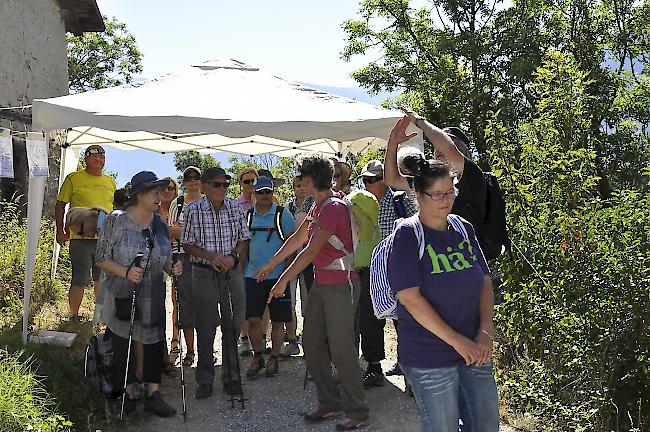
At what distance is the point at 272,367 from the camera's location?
6.83 meters

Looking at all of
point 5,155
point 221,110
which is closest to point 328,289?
point 221,110

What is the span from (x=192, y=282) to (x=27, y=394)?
189 centimetres

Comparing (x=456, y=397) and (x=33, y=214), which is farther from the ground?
(x=33, y=214)

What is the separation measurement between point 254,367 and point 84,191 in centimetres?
265

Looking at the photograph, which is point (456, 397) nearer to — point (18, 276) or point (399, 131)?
point (399, 131)

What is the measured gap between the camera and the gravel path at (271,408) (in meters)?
5.45

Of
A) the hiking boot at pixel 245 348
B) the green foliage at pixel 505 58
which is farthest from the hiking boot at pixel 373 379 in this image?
the green foliage at pixel 505 58

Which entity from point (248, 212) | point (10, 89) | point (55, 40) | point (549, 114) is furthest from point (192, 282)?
point (55, 40)

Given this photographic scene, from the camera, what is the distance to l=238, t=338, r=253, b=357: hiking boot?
750cm

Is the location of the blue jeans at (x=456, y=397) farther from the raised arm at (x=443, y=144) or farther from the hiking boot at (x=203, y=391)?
the hiking boot at (x=203, y=391)

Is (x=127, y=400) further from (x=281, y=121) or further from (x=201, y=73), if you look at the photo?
(x=201, y=73)

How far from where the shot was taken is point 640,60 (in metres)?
26.1

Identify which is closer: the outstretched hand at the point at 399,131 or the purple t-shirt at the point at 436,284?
the purple t-shirt at the point at 436,284

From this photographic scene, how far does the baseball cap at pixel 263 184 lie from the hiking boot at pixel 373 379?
196cm
